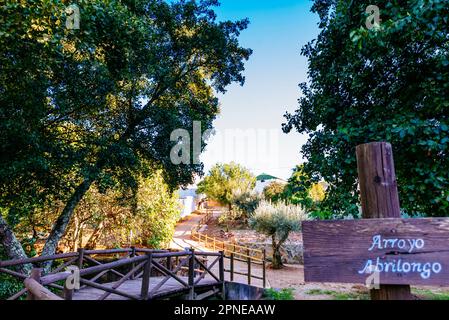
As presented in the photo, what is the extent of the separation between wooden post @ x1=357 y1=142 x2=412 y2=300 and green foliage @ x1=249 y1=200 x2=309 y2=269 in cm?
1392

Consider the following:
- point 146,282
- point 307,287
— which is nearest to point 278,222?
point 307,287

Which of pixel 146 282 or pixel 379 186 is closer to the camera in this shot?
pixel 379 186

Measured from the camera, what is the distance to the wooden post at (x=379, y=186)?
1558 mm

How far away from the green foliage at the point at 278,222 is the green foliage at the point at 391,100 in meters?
10.5

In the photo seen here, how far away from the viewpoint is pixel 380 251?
57.6 inches

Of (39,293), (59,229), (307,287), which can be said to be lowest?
(307,287)

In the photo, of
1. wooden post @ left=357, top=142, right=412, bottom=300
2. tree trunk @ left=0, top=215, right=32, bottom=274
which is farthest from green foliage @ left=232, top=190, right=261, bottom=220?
wooden post @ left=357, top=142, right=412, bottom=300

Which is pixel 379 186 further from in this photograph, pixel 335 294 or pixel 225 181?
pixel 225 181

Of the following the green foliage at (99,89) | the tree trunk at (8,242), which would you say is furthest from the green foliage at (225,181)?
the tree trunk at (8,242)

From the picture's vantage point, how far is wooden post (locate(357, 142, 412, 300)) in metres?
1.56

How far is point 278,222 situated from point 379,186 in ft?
46.6

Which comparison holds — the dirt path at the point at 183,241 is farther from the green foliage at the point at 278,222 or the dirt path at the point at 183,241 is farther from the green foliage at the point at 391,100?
A: the green foliage at the point at 391,100

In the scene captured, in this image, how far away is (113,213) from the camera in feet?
42.5
